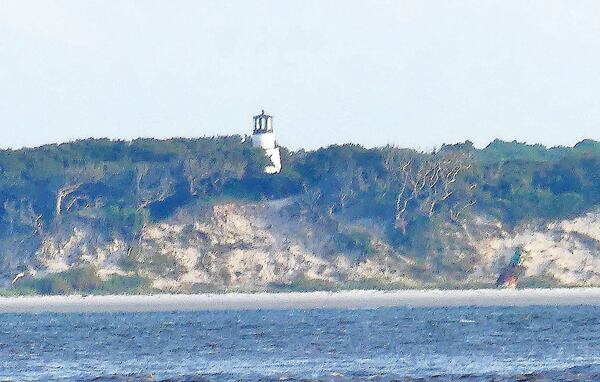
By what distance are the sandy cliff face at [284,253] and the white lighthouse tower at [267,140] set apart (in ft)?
14.5

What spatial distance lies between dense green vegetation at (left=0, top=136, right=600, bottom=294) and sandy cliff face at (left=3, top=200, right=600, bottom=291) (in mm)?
584

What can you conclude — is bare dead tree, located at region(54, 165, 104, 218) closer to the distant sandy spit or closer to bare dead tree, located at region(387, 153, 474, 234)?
the distant sandy spit

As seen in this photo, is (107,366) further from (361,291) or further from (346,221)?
(346,221)

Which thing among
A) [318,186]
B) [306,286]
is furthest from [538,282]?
[318,186]

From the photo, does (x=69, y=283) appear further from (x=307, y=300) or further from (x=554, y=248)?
(x=554, y=248)

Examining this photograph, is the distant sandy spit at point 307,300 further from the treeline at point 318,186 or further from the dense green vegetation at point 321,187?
the treeline at point 318,186

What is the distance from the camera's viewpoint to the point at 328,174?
219ft

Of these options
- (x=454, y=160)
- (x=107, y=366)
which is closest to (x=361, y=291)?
(x=454, y=160)

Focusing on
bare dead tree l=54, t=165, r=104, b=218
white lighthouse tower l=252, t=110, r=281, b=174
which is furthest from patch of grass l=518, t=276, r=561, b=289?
bare dead tree l=54, t=165, r=104, b=218

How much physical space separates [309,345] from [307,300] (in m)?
20.8

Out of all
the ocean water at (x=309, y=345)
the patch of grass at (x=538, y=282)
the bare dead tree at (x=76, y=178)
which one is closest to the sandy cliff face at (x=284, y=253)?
the patch of grass at (x=538, y=282)

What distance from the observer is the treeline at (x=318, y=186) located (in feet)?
210

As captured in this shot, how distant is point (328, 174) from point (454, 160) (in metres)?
5.47

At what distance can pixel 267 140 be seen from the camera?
6875 centimetres
